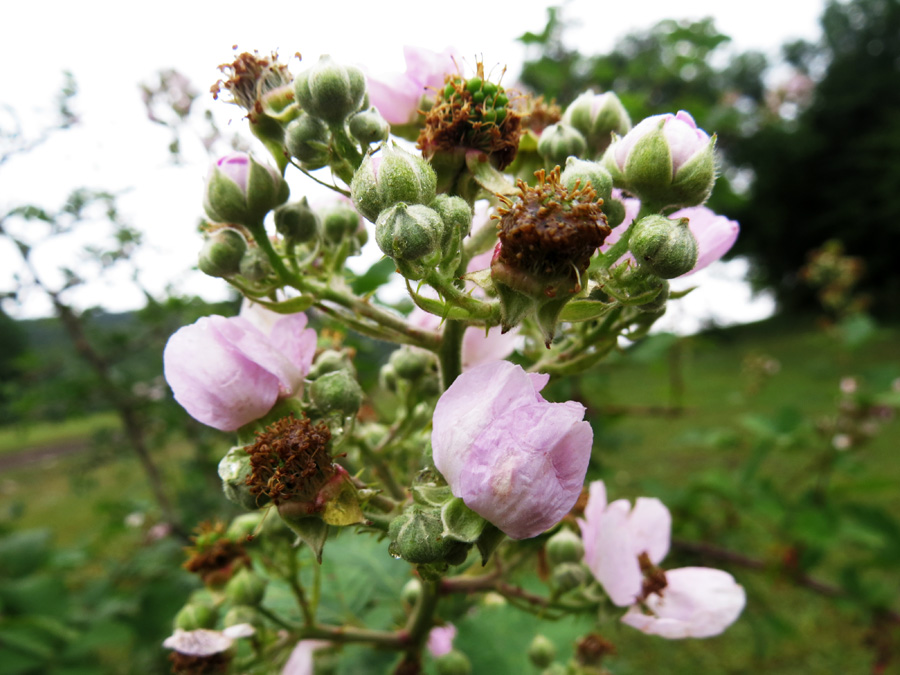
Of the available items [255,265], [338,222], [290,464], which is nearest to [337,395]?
[290,464]

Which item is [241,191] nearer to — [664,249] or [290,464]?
[290,464]

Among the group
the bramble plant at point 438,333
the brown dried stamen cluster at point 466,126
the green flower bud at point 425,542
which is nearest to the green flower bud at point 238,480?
the bramble plant at point 438,333

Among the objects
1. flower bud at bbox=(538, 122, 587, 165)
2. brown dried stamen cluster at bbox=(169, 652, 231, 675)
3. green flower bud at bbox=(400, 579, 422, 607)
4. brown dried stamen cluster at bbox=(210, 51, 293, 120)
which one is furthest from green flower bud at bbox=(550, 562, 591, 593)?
brown dried stamen cluster at bbox=(210, 51, 293, 120)

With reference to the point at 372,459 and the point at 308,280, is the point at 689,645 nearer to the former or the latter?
the point at 372,459

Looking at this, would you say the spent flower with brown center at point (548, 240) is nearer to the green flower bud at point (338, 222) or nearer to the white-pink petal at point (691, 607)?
the green flower bud at point (338, 222)

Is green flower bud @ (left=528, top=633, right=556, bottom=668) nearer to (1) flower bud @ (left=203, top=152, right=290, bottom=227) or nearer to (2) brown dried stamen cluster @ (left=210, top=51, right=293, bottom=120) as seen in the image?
(1) flower bud @ (left=203, top=152, right=290, bottom=227)
